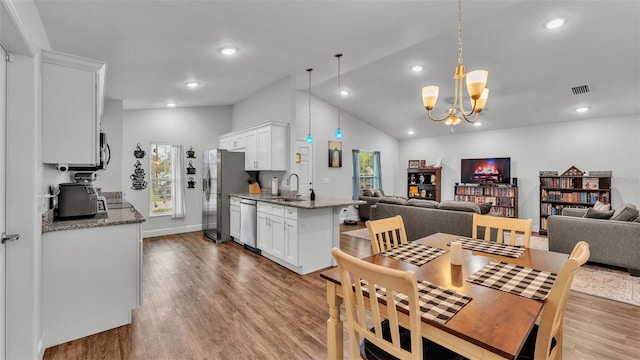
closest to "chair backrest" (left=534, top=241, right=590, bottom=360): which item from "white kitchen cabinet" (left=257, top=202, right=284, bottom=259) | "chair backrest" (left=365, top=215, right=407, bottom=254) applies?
"chair backrest" (left=365, top=215, right=407, bottom=254)

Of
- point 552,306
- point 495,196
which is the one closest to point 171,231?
point 552,306

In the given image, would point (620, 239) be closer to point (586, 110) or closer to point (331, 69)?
point (586, 110)

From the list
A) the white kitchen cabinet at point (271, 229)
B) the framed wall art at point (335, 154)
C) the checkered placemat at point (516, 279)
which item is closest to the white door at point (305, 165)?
the framed wall art at point (335, 154)

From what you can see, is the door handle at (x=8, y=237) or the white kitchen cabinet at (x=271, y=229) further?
the white kitchen cabinet at (x=271, y=229)

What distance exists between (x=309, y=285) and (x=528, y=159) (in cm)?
640

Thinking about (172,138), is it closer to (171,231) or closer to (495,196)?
(171,231)

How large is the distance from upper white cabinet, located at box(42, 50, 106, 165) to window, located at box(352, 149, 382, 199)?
6.27 meters

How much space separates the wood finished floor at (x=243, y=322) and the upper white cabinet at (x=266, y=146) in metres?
1.82

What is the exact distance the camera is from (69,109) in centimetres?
217

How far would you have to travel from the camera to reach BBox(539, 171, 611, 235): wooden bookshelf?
587cm

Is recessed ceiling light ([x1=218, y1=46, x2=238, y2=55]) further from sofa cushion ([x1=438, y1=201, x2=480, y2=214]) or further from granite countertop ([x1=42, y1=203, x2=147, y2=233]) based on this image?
sofa cushion ([x1=438, y1=201, x2=480, y2=214])

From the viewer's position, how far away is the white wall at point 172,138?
18.5ft

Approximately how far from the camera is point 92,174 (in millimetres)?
3586

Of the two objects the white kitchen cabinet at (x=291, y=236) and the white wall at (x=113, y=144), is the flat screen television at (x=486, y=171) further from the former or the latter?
the white wall at (x=113, y=144)
